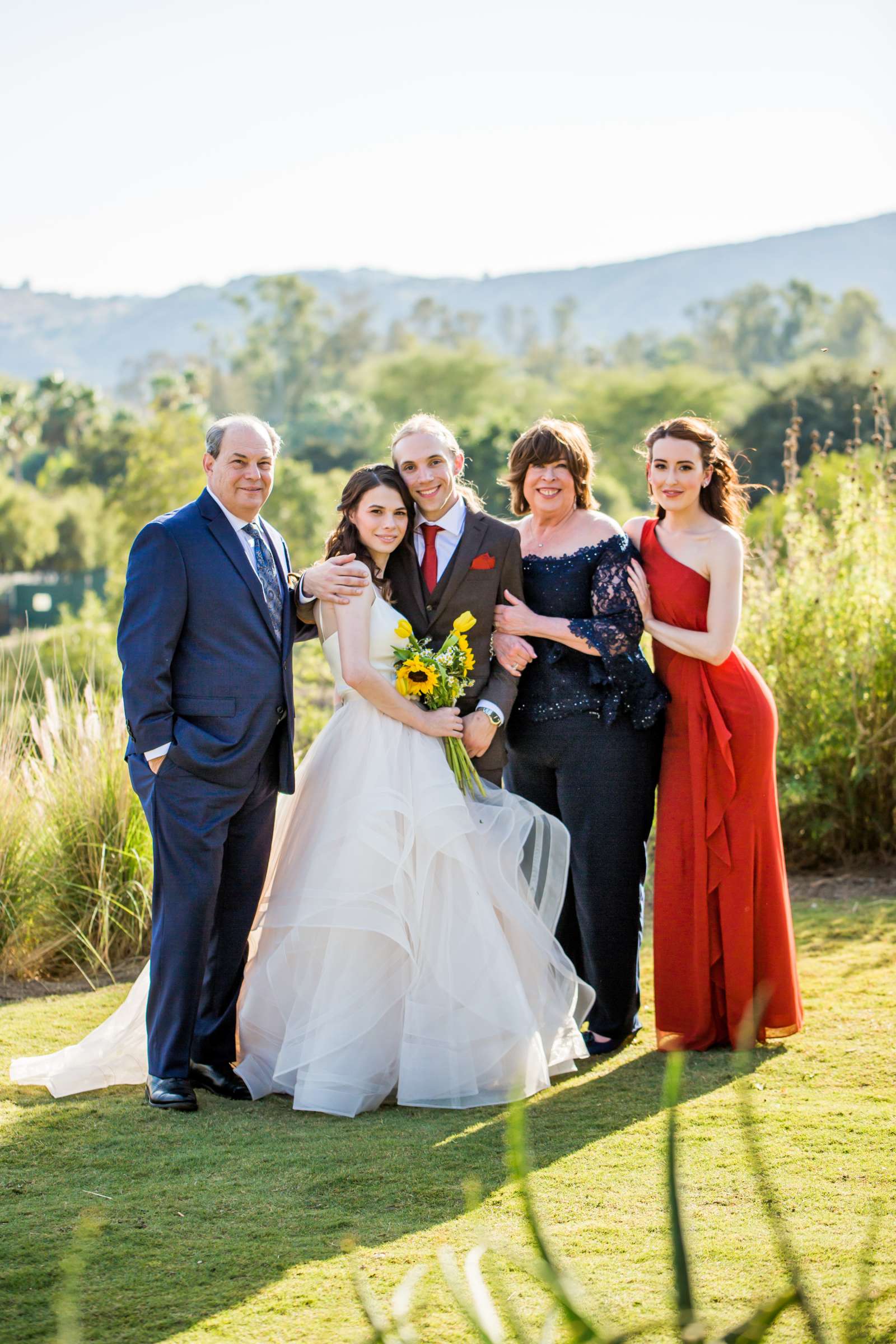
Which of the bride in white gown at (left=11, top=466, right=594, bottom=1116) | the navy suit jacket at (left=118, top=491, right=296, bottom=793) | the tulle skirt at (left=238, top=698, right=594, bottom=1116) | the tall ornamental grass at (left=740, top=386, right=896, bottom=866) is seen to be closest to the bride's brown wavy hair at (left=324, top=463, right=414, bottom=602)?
the bride in white gown at (left=11, top=466, right=594, bottom=1116)

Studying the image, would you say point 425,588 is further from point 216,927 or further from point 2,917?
point 2,917

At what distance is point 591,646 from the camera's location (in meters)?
4.54

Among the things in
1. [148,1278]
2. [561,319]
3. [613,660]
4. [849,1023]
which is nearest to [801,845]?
[849,1023]

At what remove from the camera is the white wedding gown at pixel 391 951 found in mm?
4086

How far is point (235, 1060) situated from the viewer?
4.48m

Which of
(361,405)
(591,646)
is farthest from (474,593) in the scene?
(361,405)

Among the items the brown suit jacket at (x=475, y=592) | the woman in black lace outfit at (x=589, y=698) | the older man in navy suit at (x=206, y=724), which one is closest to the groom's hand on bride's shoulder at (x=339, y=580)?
the older man in navy suit at (x=206, y=724)

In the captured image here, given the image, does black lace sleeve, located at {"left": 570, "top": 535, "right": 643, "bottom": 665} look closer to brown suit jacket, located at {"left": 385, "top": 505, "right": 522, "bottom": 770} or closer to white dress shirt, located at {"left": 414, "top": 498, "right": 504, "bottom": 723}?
brown suit jacket, located at {"left": 385, "top": 505, "right": 522, "bottom": 770}

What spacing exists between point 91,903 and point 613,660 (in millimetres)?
2931

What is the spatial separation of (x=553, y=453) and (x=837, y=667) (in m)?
3.41

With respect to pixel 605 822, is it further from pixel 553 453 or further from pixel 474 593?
pixel 553 453

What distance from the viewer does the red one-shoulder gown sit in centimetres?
457

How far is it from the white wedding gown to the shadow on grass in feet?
0.41

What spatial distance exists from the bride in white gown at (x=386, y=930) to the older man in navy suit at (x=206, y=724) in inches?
6.0
